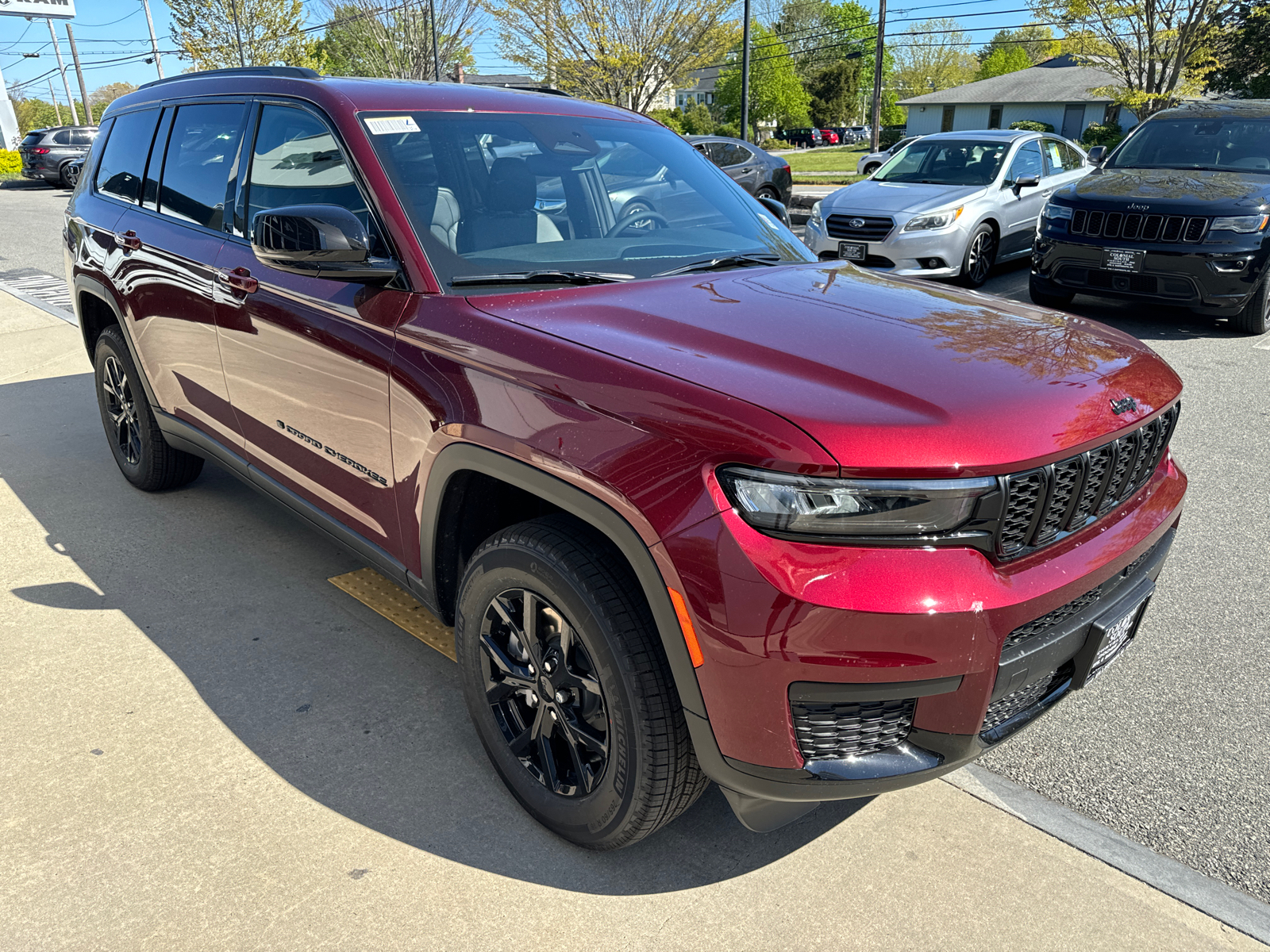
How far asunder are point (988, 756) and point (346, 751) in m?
1.89

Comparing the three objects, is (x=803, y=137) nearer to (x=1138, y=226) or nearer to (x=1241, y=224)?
(x=1138, y=226)

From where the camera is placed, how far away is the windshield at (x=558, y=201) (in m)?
2.75

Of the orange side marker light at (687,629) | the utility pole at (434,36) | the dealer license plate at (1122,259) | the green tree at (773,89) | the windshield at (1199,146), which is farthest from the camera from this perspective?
the green tree at (773,89)

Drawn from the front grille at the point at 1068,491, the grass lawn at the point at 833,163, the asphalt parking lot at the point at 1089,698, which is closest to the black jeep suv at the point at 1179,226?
the asphalt parking lot at the point at 1089,698

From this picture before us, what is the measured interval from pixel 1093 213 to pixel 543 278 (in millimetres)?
6439

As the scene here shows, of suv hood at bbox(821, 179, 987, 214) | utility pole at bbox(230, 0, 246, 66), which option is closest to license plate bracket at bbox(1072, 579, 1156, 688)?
suv hood at bbox(821, 179, 987, 214)

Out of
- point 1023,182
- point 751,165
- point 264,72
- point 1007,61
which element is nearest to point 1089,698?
point 264,72

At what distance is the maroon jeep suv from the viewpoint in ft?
6.04

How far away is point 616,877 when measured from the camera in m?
2.35

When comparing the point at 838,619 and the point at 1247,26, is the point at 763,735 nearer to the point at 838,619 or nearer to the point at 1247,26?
the point at 838,619

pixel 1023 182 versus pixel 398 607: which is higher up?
pixel 1023 182

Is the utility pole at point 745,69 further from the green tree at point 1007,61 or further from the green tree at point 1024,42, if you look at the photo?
the green tree at point 1007,61

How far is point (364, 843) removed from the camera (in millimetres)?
2447

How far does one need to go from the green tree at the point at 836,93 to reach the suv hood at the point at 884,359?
89227mm
